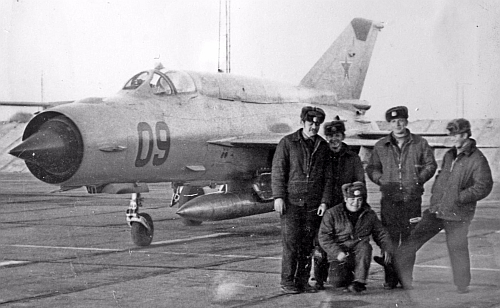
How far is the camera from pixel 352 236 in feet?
24.1

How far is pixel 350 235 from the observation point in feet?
24.1

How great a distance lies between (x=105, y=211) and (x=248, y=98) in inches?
239

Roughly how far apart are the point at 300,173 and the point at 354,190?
0.60 metres

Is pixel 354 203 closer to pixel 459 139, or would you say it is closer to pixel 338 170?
pixel 338 170

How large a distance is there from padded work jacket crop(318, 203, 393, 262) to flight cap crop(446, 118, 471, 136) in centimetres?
109

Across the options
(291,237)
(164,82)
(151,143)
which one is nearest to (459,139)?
(291,237)

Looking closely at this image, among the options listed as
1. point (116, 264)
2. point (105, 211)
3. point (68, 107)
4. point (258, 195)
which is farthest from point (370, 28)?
point (116, 264)

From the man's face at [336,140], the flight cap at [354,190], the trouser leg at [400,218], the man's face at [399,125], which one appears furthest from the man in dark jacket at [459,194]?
the man's face at [336,140]

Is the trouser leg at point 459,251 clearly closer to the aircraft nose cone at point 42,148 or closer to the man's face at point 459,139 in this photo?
the man's face at point 459,139

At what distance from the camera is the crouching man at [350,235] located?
7266 mm

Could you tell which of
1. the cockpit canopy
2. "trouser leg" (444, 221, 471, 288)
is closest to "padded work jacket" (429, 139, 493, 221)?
"trouser leg" (444, 221, 471, 288)

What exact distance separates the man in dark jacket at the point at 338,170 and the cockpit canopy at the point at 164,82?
14.7 ft

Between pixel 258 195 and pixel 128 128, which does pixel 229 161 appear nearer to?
pixel 258 195

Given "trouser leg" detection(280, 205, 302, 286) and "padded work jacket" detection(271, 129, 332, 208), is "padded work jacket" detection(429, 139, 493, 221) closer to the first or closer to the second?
"padded work jacket" detection(271, 129, 332, 208)
